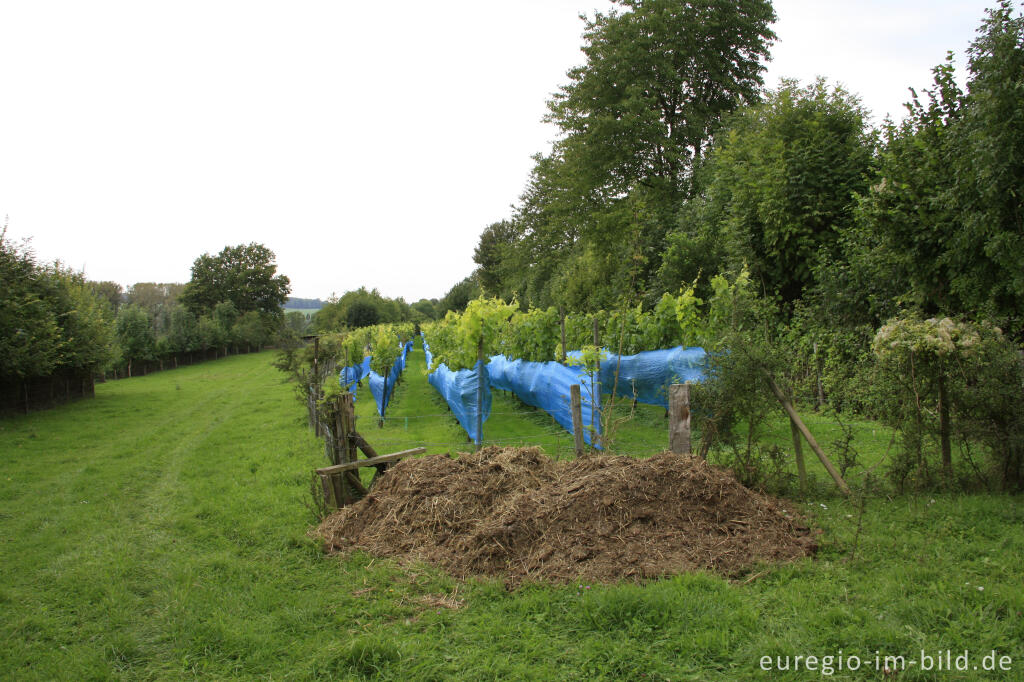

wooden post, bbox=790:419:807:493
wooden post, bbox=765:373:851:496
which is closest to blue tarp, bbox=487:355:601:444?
wooden post, bbox=765:373:851:496

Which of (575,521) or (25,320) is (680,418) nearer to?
(575,521)

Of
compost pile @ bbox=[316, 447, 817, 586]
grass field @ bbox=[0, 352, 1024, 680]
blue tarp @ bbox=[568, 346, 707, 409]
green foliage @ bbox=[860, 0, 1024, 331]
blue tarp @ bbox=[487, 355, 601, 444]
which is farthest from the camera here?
blue tarp @ bbox=[568, 346, 707, 409]

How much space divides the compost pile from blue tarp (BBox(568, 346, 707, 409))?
133 inches

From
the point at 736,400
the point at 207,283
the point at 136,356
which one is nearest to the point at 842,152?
the point at 736,400

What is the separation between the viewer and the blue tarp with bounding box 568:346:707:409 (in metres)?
8.94

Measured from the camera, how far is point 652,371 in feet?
32.0

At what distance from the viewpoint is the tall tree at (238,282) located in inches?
2488

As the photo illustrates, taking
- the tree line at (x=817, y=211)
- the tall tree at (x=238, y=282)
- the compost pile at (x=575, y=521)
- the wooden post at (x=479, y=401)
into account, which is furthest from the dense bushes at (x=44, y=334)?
the tall tree at (x=238, y=282)

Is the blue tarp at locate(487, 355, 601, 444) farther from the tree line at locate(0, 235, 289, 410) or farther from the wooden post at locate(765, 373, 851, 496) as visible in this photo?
the tree line at locate(0, 235, 289, 410)

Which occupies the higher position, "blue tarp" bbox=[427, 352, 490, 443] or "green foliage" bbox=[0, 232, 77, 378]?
"green foliage" bbox=[0, 232, 77, 378]

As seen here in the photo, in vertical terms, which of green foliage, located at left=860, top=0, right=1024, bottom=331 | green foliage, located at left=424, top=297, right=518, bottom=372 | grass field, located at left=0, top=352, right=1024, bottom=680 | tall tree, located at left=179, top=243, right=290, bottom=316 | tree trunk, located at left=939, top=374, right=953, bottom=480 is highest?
tall tree, located at left=179, top=243, right=290, bottom=316

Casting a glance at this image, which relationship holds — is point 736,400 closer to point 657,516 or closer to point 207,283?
point 657,516

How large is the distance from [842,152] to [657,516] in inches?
474

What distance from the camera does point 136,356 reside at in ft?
114
